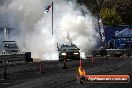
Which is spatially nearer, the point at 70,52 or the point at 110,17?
the point at 70,52

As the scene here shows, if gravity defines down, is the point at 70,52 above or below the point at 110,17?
below

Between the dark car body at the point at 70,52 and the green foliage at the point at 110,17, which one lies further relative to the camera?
the green foliage at the point at 110,17

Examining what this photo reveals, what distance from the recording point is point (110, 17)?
260ft

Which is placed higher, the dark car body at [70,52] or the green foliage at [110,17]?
the green foliage at [110,17]

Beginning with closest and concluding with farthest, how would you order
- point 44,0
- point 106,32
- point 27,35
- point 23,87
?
point 23,87, point 106,32, point 27,35, point 44,0

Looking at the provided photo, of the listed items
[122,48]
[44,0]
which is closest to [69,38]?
[122,48]

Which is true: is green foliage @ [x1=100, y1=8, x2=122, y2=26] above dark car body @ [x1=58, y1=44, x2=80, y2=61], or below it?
above

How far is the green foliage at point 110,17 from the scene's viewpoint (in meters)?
79.1

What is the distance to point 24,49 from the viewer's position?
6391 cm

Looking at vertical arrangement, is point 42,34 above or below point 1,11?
below

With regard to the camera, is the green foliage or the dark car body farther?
the green foliage

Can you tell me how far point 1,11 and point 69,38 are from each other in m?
22.1

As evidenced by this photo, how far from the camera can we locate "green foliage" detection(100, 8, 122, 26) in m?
79.1

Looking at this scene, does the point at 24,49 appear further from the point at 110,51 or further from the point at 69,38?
the point at 110,51
